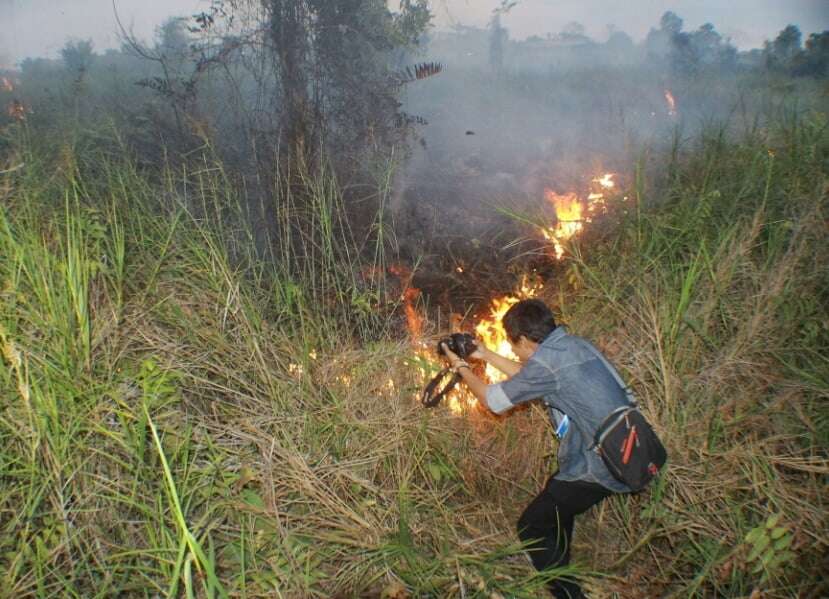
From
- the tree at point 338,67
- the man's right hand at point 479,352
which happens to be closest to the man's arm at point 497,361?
the man's right hand at point 479,352

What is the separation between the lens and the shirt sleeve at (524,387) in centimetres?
269

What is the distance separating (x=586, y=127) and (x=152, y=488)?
33.4ft

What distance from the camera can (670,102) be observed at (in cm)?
1134

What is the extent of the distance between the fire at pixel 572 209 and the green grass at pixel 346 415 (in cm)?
27

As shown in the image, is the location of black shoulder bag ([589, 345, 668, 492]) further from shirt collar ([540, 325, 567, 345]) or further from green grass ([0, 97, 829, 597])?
shirt collar ([540, 325, 567, 345])

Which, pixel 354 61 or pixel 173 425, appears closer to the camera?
pixel 173 425

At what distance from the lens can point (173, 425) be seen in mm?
2391

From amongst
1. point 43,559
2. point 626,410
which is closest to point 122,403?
point 43,559

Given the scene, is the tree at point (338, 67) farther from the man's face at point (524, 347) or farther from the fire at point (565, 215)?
the man's face at point (524, 347)

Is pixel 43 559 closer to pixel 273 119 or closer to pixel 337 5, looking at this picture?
pixel 273 119

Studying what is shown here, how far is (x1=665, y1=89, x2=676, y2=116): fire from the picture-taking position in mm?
10719

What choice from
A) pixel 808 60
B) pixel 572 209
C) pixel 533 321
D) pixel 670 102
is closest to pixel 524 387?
pixel 533 321

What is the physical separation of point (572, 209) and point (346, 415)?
12.1ft

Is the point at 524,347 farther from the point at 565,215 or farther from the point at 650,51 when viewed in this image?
the point at 650,51
